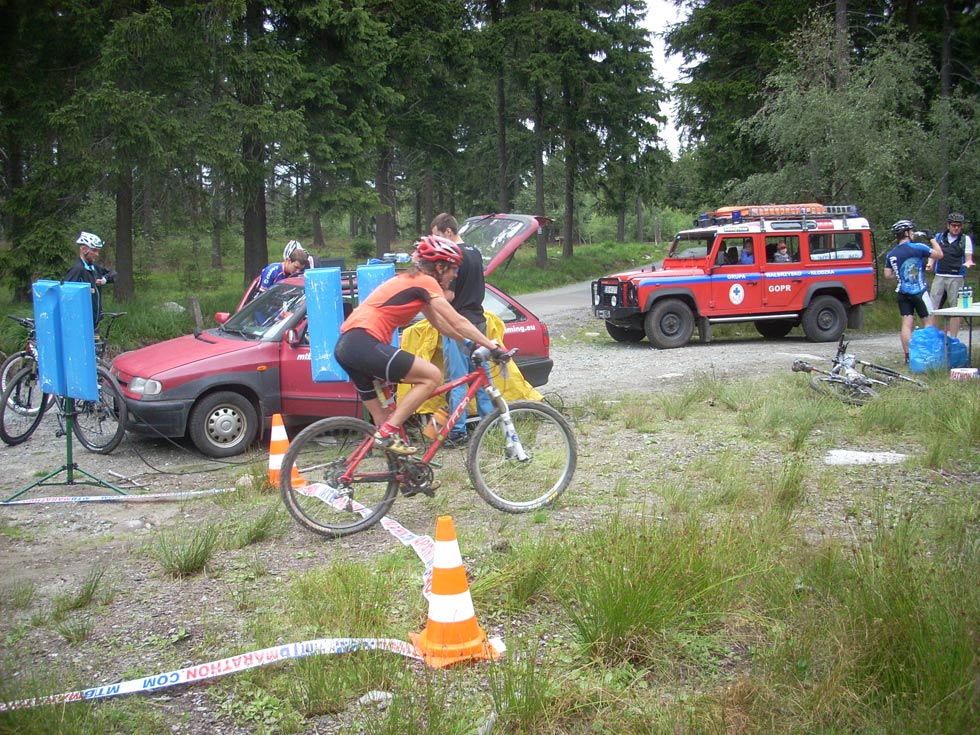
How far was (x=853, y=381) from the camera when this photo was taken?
925 cm

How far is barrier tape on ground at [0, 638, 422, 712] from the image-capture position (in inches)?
134

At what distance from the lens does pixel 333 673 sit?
11.2 feet

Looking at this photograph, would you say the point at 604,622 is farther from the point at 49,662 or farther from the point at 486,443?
the point at 49,662

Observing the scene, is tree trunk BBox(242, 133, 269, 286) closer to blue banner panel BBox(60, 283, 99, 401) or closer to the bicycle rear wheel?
blue banner panel BBox(60, 283, 99, 401)

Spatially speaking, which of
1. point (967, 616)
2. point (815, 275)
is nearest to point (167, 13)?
point (815, 275)

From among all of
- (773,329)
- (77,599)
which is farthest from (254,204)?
(77,599)

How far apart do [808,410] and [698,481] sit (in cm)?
267

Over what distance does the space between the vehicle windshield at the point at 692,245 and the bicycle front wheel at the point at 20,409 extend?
11199 millimetres

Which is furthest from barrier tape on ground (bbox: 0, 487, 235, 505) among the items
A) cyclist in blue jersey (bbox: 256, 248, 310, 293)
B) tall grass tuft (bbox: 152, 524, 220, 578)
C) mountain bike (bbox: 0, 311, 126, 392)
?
cyclist in blue jersey (bbox: 256, 248, 310, 293)

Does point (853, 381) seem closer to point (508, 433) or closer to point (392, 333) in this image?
point (508, 433)

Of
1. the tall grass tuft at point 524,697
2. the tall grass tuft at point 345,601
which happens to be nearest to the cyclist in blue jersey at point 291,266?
the tall grass tuft at point 345,601

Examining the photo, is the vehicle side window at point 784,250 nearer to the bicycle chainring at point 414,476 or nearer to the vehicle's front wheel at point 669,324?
the vehicle's front wheel at point 669,324

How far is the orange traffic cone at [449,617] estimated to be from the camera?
142 inches

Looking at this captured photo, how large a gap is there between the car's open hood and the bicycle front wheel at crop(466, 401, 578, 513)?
259cm
